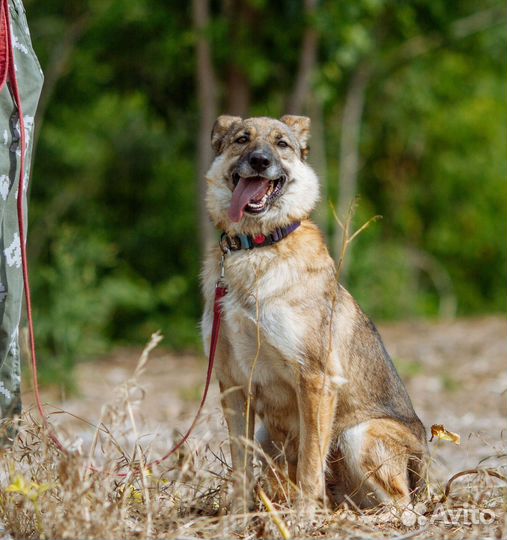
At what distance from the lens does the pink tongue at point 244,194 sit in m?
4.15

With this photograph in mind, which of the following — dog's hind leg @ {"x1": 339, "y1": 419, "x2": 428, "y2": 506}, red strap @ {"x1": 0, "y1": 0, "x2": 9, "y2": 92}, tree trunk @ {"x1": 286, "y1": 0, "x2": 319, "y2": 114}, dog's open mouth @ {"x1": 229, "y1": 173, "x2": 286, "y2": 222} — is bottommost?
dog's hind leg @ {"x1": 339, "y1": 419, "x2": 428, "y2": 506}

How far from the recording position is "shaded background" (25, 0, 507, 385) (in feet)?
33.6

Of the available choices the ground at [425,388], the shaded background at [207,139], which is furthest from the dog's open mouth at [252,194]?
the shaded background at [207,139]

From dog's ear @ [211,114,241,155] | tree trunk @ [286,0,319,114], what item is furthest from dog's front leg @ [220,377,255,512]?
tree trunk @ [286,0,319,114]

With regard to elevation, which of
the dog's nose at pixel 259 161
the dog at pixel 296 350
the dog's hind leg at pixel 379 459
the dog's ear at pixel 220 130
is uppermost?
the dog's ear at pixel 220 130

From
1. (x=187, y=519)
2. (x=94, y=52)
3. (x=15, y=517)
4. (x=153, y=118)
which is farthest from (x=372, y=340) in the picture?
(x=153, y=118)

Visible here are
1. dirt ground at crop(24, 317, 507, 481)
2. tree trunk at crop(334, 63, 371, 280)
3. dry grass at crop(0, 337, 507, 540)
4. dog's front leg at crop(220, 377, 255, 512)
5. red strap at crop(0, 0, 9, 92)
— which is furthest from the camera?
tree trunk at crop(334, 63, 371, 280)

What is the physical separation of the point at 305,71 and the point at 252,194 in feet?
21.4

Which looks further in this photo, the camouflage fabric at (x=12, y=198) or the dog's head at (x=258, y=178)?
the dog's head at (x=258, y=178)

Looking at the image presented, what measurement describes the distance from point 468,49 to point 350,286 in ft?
12.9

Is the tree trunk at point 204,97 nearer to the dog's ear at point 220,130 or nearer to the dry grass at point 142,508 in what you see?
the dog's ear at point 220,130

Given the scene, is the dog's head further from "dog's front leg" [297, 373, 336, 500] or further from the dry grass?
the dry grass

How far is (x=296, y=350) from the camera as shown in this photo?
154 inches

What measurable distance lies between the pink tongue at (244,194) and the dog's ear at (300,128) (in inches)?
19.8
